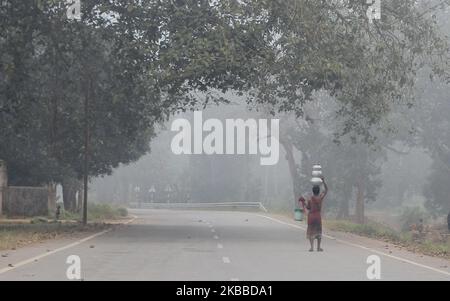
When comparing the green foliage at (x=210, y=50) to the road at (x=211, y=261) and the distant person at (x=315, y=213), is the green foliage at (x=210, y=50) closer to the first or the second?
the road at (x=211, y=261)

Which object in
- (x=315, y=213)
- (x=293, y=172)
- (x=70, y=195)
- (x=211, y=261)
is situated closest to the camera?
(x=211, y=261)

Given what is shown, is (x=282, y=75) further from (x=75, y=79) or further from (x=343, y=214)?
(x=343, y=214)

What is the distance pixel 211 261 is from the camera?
2027cm

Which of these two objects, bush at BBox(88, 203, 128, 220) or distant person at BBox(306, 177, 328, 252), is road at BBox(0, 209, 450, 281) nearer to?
distant person at BBox(306, 177, 328, 252)

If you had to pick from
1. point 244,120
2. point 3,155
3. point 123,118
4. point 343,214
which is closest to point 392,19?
point 123,118

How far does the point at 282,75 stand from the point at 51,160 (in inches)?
787

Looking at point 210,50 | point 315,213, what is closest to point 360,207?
point 210,50

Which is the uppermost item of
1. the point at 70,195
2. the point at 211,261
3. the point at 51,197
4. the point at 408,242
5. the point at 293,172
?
the point at 293,172

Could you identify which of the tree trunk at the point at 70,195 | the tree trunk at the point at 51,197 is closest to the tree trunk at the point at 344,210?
the tree trunk at the point at 70,195

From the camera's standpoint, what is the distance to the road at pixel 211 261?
16.8 metres

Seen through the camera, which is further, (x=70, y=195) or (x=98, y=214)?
(x=70, y=195)

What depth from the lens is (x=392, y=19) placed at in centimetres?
3291

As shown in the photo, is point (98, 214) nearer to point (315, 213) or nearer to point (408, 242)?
point (408, 242)

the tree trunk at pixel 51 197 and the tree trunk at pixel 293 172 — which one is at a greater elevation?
the tree trunk at pixel 293 172
